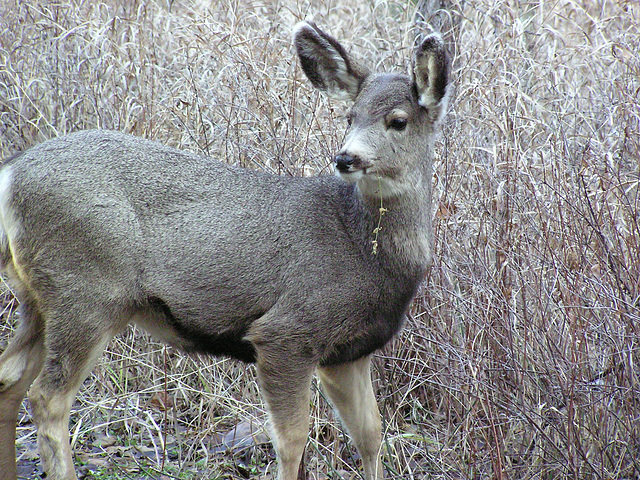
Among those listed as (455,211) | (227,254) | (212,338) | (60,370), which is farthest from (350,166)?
(455,211)

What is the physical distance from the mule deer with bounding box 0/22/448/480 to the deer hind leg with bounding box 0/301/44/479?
0.02 metres

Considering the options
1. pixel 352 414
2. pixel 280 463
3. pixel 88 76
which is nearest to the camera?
pixel 280 463

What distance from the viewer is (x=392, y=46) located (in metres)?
6.84

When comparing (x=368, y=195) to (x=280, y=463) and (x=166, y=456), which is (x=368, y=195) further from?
(x=166, y=456)

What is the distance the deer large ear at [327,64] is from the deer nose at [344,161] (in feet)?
2.59

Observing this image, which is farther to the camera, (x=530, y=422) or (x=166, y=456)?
(x=166, y=456)

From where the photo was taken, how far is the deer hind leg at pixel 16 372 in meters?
4.19

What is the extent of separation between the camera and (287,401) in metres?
3.92

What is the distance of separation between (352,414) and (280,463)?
51cm

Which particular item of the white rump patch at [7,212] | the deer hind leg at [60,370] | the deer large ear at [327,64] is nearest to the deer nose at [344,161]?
the deer large ear at [327,64]

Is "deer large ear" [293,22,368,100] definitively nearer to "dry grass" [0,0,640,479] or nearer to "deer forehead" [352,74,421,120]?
"deer forehead" [352,74,421,120]

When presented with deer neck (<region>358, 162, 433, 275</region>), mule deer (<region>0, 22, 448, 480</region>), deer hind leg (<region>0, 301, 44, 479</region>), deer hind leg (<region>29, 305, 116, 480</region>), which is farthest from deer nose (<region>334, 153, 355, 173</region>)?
deer hind leg (<region>0, 301, 44, 479</region>)

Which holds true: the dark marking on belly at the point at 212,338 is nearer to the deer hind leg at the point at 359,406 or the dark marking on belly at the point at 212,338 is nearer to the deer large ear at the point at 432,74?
the deer hind leg at the point at 359,406

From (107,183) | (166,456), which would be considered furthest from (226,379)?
(107,183)
